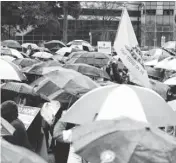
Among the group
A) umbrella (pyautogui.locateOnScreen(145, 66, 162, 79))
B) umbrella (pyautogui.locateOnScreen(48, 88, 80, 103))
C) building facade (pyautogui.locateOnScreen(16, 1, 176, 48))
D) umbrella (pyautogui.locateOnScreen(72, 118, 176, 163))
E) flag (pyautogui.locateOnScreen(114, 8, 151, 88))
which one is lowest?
building facade (pyautogui.locateOnScreen(16, 1, 176, 48))

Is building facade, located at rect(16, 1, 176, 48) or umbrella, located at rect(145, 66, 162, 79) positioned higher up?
umbrella, located at rect(145, 66, 162, 79)

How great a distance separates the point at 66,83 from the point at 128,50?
1509mm

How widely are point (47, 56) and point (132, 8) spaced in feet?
162

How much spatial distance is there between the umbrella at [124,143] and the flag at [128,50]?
205 centimetres

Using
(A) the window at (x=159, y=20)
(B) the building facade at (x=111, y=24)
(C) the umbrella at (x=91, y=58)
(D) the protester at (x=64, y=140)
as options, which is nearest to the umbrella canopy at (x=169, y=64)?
(D) the protester at (x=64, y=140)

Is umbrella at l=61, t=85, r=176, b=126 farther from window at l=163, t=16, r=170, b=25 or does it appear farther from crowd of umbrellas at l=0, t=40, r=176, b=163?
window at l=163, t=16, r=170, b=25

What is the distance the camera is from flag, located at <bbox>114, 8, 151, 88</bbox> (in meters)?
6.02

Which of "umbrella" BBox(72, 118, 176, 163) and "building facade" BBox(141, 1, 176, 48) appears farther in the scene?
"building facade" BBox(141, 1, 176, 48)

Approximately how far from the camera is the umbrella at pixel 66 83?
714 cm

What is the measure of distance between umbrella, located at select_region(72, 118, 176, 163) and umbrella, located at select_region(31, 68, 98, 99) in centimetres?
304

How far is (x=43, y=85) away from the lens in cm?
757

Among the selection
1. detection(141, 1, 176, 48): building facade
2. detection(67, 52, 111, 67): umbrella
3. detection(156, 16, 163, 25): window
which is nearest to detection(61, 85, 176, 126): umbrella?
detection(67, 52, 111, 67): umbrella

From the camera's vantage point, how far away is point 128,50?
6.10 m

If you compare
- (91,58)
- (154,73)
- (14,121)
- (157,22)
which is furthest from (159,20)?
(14,121)
